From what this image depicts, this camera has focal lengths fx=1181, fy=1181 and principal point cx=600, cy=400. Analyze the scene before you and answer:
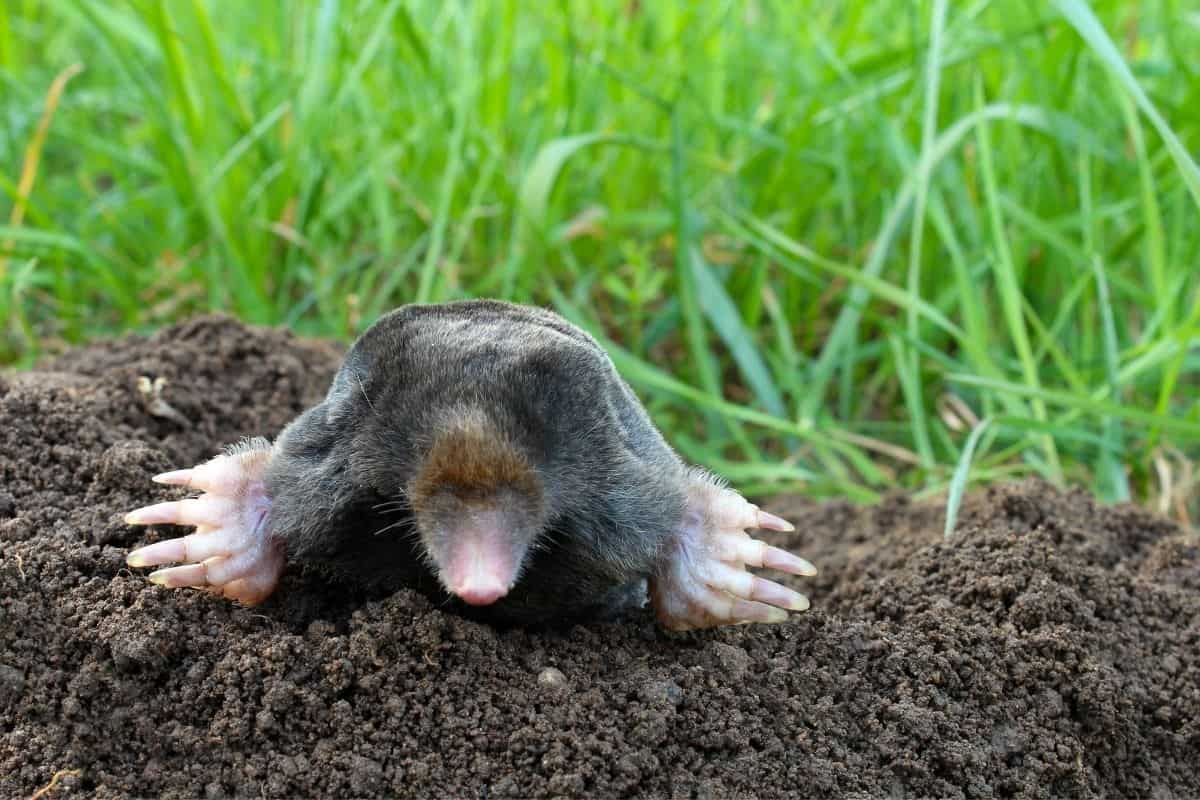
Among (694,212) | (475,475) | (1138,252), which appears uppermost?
(475,475)

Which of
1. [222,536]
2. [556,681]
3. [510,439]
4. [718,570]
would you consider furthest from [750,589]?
[222,536]

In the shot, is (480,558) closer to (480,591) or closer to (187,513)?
(480,591)

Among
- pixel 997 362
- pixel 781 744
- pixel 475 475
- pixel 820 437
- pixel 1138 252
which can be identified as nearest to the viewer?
pixel 475 475

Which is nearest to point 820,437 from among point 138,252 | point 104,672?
point 104,672

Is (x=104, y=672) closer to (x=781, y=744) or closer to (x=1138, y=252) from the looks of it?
(x=781, y=744)

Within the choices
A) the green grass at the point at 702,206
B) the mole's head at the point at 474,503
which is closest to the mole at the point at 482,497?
the mole's head at the point at 474,503

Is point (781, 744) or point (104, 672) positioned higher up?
point (104, 672)

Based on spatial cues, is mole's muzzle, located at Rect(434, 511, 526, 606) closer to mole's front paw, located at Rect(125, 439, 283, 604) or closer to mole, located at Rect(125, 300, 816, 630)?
mole, located at Rect(125, 300, 816, 630)
